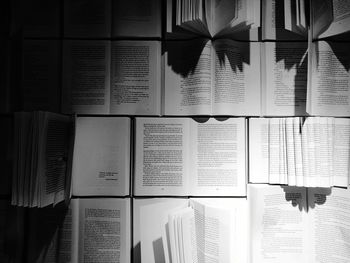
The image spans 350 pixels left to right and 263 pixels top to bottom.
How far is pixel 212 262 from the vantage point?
84 centimetres

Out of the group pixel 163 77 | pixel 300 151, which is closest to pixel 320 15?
pixel 300 151

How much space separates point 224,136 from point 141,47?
0.42 m

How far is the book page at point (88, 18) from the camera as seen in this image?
91 centimetres

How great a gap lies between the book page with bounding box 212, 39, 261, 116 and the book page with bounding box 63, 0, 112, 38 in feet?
1.27

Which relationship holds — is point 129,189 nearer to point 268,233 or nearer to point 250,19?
point 268,233

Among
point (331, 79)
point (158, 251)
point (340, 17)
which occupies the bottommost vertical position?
point (158, 251)

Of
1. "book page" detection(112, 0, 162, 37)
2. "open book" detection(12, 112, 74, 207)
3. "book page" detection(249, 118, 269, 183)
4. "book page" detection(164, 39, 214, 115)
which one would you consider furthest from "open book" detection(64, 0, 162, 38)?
"book page" detection(249, 118, 269, 183)

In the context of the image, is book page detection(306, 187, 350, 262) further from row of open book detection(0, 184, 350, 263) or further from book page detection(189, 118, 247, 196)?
book page detection(189, 118, 247, 196)

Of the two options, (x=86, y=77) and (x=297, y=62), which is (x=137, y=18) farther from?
(x=297, y=62)

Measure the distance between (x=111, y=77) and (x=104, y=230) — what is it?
0.52 meters

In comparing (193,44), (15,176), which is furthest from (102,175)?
(193,44)

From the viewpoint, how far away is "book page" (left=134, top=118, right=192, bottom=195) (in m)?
0.90

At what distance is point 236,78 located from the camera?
0.91 m

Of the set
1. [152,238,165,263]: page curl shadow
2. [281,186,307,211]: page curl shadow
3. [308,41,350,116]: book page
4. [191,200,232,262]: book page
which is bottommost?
[152,238,165,263]: page curl shadow
